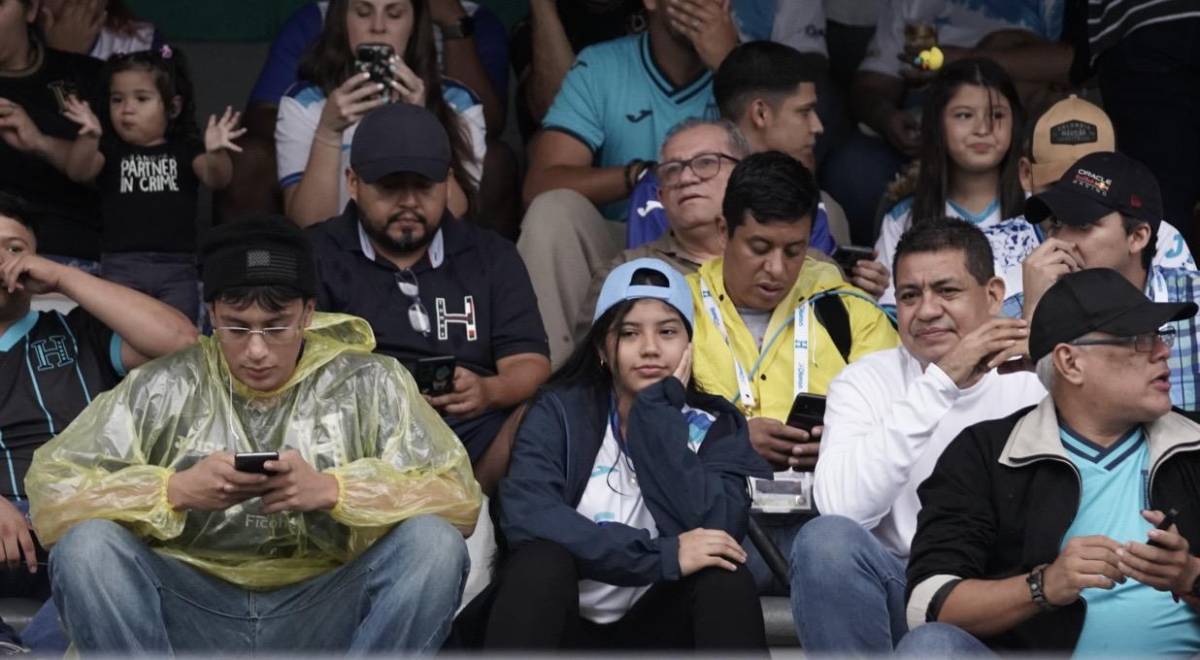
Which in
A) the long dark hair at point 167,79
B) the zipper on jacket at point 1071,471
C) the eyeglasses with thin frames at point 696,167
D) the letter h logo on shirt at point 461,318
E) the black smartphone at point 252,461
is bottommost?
the zipper on jacket at point 1071,471

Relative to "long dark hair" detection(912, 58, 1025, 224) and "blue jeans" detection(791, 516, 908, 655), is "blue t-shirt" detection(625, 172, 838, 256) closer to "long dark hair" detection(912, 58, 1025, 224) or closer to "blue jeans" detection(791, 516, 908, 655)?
"long dark hair" detection(912, 58, 1025, 224)

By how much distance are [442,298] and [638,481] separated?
103 cm

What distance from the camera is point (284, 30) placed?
7109 mm

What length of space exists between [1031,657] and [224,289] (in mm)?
1890

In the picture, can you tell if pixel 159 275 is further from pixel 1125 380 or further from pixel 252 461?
pixel 1125 380

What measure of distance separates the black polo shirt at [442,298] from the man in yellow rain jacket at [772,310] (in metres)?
0.49

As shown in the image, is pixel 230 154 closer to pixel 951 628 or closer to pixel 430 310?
pixel 430 310

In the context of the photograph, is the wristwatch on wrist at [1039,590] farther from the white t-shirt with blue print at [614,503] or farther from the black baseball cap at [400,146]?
the black baseball cap at [400,146]

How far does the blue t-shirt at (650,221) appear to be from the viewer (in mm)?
6328

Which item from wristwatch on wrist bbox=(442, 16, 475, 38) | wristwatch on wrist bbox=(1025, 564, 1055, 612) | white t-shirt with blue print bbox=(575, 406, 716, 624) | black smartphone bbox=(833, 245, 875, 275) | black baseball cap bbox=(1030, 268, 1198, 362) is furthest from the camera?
wristwatch on wrist bbox=(442, 16, 475, 38)

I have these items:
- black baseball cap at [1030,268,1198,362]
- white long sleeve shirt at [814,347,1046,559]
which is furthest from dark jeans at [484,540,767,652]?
black baseball cap at [1030,268,1198,362]

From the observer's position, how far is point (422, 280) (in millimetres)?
5797

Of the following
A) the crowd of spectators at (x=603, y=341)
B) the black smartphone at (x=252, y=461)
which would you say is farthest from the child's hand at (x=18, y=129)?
the black smartphone at (x=252, y=461)

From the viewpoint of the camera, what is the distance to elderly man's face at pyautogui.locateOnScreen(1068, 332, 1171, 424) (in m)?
4.54
